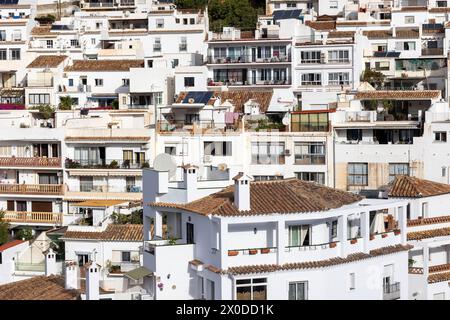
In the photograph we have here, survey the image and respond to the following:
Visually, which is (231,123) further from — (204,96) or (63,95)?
(63,95)

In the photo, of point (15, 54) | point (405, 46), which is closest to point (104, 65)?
point (15, 54)

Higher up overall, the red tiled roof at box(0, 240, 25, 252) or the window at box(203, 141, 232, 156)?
the window at box(203, 141, 232, 156)

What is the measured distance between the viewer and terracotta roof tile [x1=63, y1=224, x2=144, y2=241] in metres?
46.0

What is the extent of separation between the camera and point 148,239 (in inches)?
1531

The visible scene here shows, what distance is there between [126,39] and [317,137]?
25978mm

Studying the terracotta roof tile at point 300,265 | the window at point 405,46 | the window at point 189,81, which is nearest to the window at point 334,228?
the terracotta roof tile at point 300,265

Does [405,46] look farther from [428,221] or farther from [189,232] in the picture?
[189,232]

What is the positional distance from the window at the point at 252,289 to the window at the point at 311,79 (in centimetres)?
3334

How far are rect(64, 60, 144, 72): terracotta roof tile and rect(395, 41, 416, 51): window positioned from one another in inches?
528

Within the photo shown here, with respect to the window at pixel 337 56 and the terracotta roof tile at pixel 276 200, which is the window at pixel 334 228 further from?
the window at pixel 337 56

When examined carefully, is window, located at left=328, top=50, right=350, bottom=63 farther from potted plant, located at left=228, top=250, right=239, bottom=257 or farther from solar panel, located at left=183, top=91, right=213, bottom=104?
potted plant, located at left=228, top=250, right=239, bottom=257

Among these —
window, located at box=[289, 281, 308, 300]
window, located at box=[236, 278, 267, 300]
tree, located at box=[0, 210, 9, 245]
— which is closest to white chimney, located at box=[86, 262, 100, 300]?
window, located at box=[236, 278, 267, 300]

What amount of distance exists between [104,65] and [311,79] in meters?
10.0
